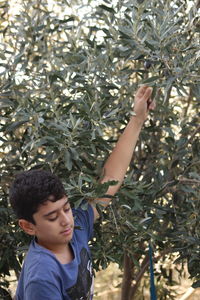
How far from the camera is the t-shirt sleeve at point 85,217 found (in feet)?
9.07

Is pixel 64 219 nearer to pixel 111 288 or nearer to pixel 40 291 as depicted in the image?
pixel 40 291

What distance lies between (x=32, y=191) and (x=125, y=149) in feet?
2.23

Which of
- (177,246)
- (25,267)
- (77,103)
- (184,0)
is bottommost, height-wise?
(25,267)

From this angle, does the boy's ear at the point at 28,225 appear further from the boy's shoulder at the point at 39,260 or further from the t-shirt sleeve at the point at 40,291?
the t-shirt sleeve at the point at 40,291

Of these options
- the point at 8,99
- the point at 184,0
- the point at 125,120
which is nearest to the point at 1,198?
the point at 8,99

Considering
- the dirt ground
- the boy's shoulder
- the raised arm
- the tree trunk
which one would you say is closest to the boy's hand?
the raised arm

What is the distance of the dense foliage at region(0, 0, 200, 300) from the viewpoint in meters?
3.00

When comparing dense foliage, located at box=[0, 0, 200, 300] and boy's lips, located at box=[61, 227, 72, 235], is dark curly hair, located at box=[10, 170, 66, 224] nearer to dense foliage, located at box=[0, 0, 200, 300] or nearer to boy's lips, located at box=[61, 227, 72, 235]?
boy's lips, located at box=[61, 227, 72, 235]

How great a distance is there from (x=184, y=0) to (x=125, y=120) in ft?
2.73

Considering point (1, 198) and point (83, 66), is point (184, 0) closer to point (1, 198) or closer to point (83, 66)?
point (83, 66)

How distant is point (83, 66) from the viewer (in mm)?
3273

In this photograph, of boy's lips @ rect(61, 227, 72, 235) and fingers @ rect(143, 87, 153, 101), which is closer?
boy's lips @ rect(61, 227, 72, 235)

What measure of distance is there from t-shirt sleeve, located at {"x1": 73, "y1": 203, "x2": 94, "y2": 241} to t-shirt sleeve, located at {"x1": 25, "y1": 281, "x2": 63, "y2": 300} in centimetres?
Result: 52

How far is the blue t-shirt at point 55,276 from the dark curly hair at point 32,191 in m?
0.15
